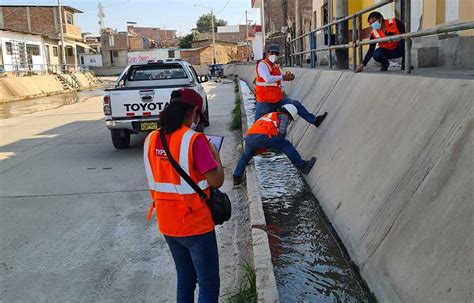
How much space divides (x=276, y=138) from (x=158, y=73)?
253 inches

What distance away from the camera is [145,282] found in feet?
13.7

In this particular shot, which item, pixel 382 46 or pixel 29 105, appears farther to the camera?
pixel 29 105

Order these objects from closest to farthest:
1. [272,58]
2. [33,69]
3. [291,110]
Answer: [291,110] → [272,58] → [33,69]

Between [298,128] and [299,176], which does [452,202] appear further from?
[298,128]

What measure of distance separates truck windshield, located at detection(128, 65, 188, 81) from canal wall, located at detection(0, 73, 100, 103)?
19.5 m

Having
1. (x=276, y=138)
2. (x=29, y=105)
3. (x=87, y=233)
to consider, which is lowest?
(x=87, y=233)

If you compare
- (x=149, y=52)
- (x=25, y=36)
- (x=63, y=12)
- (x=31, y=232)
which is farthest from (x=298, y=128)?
(x=149, y=52)

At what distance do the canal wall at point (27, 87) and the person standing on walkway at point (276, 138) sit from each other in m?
25.5

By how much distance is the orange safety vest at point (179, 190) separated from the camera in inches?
111

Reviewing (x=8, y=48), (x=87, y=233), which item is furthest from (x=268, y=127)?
(x=8, y=48)

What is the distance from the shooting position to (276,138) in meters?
6.35

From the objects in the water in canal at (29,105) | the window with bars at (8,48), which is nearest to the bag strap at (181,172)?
the water in canal at (29,105)

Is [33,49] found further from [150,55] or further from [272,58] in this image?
[272,58]

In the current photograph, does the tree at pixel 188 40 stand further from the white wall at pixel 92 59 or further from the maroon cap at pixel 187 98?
the maroon cap at pixel 187 98
